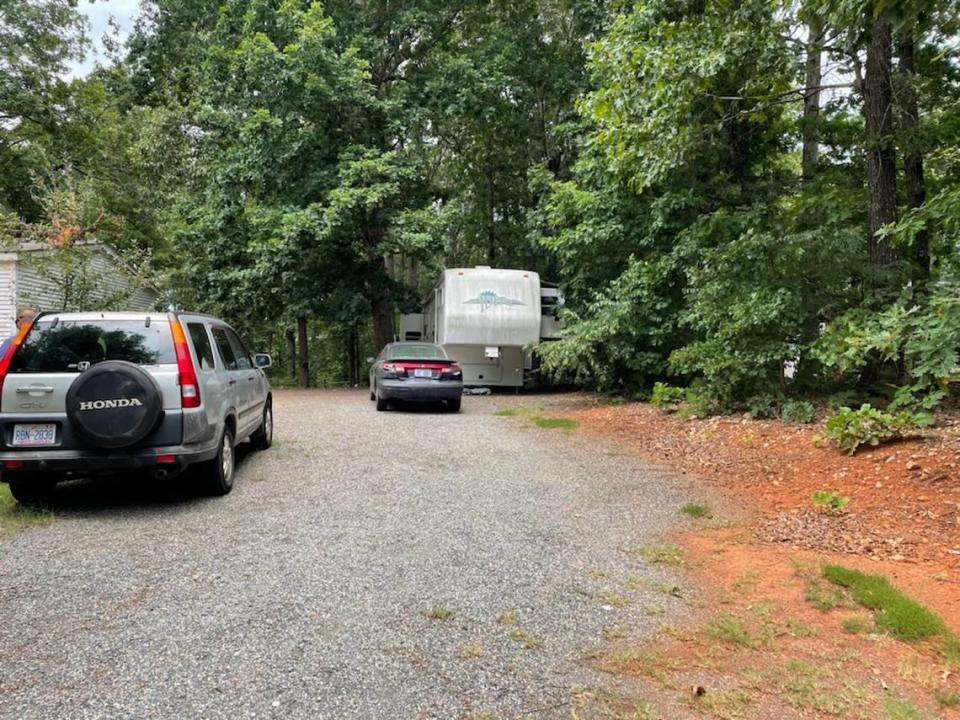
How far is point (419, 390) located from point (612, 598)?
389 inches

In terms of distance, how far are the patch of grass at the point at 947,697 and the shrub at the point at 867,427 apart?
484 cm

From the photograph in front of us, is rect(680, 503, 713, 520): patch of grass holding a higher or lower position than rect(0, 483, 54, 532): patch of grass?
higher

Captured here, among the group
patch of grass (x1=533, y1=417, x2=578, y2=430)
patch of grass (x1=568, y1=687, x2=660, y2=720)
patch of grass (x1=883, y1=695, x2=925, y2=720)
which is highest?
patch of grass (x1=533, y1=417, x2=578, y2=430)

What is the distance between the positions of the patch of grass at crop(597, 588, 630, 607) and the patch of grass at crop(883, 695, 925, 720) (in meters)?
1.41

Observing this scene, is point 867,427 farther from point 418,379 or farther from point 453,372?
point 418,379

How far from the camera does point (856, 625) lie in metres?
3.77

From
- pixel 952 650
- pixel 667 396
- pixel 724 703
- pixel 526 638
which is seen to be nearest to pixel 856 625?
pixel 952 650

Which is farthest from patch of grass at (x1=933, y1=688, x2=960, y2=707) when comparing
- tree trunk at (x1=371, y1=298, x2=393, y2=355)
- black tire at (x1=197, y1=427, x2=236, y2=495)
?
tree trunk at (x1=371, y1=298, x2=393, y2=355)

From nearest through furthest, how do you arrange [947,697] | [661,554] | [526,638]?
[947,697]
[526,638]
[661,554]

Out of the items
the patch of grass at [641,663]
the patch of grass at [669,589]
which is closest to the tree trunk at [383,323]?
the patch of grass at [669,589]

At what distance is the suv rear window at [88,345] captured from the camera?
5.73 metres

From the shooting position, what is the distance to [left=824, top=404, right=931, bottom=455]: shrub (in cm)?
752

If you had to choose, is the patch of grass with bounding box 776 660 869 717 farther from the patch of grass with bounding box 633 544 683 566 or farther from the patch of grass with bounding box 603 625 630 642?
the patch of grass with bounding box 633 544 683 566

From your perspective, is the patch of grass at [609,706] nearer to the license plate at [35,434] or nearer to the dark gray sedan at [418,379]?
the license plate at [35,434]
